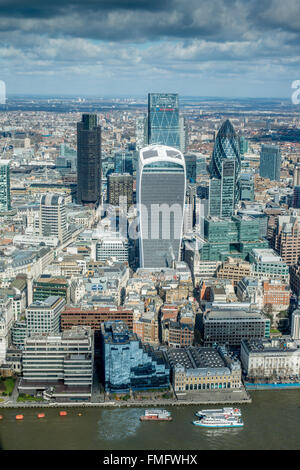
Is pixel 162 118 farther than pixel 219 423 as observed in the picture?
Yes

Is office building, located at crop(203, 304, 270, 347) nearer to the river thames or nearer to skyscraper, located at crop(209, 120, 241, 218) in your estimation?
the river thames

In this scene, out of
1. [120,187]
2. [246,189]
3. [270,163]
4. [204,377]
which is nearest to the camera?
[204,377]

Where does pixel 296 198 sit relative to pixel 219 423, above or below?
above

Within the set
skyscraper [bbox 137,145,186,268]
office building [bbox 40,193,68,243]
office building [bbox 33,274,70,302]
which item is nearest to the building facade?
office building [bbox 33,274,70,302]

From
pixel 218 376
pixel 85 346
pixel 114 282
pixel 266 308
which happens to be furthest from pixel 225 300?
pixel 85 346

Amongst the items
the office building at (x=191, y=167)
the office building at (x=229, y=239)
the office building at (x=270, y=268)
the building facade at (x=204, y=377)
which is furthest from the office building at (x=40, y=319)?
the office building at (x=191, y=167)

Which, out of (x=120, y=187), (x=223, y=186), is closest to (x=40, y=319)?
(x=223, y=186)

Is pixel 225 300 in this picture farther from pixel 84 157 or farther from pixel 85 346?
pixel 84 157

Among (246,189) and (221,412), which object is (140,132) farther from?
(221,412)
